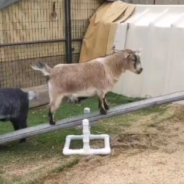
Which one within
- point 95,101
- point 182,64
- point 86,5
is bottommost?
point 95,101

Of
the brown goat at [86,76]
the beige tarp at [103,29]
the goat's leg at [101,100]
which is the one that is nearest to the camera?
the brown goat at [86,76]

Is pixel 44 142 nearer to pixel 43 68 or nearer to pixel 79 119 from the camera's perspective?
pixel 79 119

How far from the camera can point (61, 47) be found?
25.3 feet

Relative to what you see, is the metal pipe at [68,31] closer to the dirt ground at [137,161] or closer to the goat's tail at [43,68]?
the dirt ground at [137,161]

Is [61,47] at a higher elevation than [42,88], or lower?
higher

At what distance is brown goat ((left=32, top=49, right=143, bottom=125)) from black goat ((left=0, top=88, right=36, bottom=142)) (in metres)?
0.43

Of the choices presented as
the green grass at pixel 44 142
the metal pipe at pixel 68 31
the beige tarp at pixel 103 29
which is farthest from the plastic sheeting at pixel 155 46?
the metal pipe at pixel 68 31

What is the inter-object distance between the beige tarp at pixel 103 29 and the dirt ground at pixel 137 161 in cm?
252

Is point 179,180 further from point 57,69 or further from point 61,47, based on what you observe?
point 61,47

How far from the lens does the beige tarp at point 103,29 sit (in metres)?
7.59

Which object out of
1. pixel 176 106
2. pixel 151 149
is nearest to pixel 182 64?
pixel 176 106

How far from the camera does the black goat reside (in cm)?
461

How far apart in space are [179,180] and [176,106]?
2.83m

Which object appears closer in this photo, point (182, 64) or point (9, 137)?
point (9, 137)
